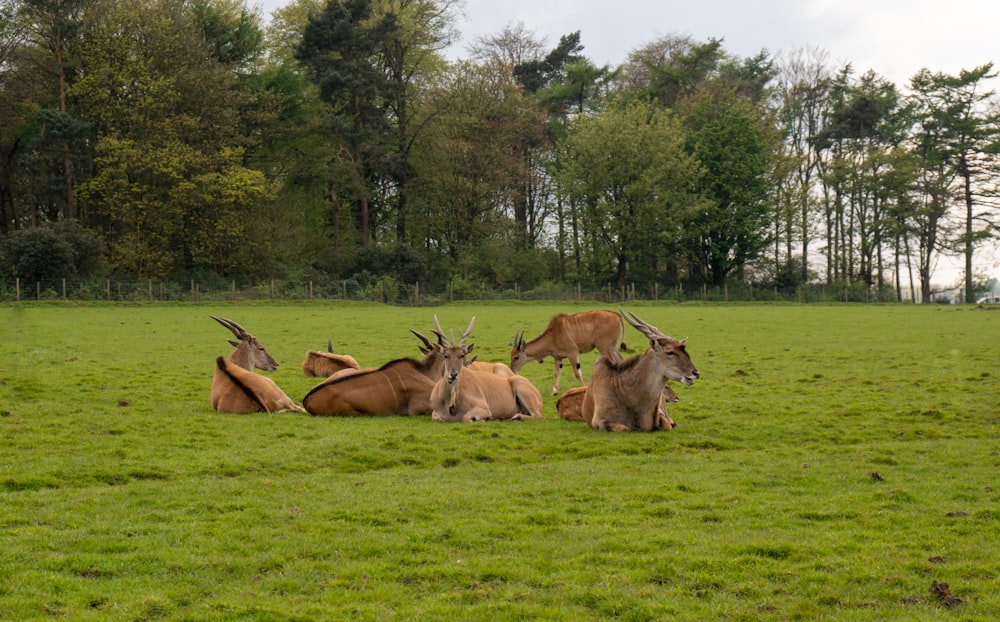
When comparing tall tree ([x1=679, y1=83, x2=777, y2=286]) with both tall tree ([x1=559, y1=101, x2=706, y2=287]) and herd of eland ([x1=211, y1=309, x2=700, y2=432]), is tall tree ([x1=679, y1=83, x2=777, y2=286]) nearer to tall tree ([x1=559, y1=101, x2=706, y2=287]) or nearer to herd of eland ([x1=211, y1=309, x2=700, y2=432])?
tall tree ([x1=559, y1=101, x2=706, y2=287])

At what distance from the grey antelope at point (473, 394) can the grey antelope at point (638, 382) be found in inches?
61.0

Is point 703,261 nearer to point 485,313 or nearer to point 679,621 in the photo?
point 485,313

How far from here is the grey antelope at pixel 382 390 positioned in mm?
13695

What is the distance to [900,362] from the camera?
68.6 feet

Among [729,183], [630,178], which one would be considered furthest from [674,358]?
[729,183]

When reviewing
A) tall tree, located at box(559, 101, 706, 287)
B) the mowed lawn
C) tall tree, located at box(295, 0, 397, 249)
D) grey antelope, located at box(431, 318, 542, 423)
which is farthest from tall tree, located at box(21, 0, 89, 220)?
grey antelope, located at box(431, 318, 542, 423)

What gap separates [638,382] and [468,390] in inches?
105

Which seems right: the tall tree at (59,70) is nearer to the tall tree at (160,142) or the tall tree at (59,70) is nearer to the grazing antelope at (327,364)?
the tall tree at (160,142)

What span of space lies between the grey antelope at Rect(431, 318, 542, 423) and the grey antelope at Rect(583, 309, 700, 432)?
5.08 ft

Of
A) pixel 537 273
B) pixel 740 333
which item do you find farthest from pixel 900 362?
pixel 537 273

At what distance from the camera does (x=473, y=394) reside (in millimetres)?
14000

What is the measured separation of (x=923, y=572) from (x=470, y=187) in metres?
56.3

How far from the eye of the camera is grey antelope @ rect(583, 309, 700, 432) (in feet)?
40.7

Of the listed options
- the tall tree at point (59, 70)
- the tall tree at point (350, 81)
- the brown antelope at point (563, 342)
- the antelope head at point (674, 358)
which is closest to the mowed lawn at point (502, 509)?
the antelope head at point (674, 358)
